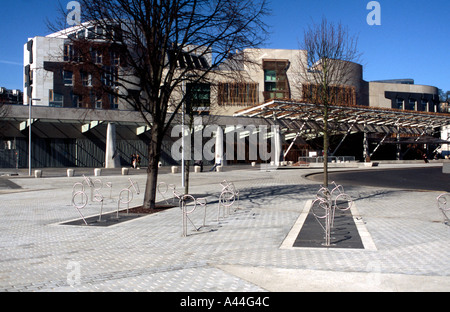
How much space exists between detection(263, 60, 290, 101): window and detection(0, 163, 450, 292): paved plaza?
5675cm

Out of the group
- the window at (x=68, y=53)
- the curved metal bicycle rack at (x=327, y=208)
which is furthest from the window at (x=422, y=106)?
the window at (x=68, y=53)

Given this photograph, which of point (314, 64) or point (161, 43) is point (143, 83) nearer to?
point (161, 43)

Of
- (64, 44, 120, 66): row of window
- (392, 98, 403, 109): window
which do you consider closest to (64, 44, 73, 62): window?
(64, 44, 120, 66): row of window

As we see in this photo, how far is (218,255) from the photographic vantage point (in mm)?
7504

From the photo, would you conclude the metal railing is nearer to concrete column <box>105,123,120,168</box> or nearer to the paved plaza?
concrete column <box>105,123,120,168</box>

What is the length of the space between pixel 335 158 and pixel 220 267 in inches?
1968

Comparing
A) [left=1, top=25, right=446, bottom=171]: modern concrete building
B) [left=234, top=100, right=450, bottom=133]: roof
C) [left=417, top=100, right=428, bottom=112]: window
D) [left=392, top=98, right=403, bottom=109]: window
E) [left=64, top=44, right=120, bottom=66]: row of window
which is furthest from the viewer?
[left=417, top=100, right=428, bottom=112]: window

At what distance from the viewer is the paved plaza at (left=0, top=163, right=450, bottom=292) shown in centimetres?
569

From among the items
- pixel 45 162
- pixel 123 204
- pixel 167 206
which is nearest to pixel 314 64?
pixel 167 206

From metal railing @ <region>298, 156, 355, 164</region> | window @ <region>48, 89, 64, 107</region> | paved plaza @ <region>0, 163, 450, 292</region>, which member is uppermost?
window @ <region>48, 89, 64, 107</region>

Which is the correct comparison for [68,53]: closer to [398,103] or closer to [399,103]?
[398,103]

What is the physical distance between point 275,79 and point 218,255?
64.3 m

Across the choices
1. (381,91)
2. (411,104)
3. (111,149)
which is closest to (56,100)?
(111,149)

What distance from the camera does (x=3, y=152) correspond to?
44000mm
